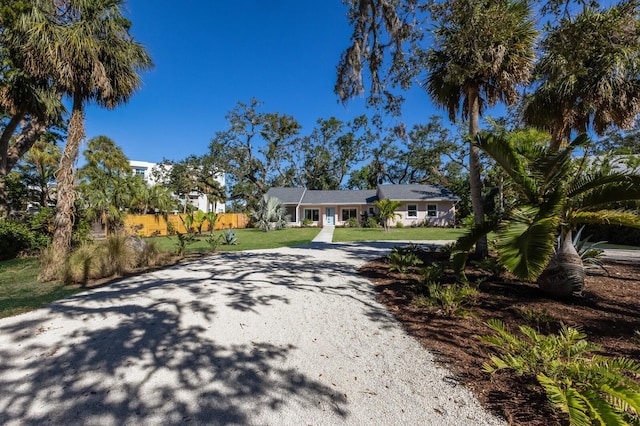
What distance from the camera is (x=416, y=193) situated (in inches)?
1145

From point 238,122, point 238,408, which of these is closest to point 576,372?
point 238,408

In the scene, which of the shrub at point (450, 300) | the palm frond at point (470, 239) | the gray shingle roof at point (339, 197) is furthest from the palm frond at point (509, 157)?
the gray shingle roof at point (339, 197)

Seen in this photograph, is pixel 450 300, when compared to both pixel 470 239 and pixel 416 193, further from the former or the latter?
pixel 416 193

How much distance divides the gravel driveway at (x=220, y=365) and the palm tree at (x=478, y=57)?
3.53 metres

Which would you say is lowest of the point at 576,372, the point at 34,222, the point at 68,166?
the point at 576,372

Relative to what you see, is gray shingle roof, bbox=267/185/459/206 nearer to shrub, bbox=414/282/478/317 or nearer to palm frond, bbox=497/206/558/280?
shrub, bbox=414/282/478/317

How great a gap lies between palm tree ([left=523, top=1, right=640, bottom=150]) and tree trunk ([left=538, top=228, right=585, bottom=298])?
362cm

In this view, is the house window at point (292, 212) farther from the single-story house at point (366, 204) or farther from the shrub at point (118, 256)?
the shrub at point (118, 256)

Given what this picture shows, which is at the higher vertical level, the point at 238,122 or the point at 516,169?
the point at 238,122

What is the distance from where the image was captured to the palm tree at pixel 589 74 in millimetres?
4738

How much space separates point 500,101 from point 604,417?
8.57 m

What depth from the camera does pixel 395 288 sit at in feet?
19.7

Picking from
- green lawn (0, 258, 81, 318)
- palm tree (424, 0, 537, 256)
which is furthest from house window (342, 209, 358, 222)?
green lawn (0, 258, 81, 318)

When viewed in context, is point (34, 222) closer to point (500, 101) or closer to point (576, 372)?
point (576, 372)
